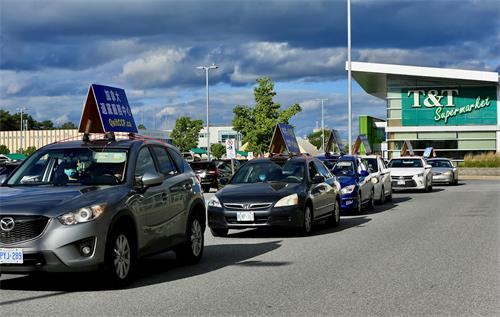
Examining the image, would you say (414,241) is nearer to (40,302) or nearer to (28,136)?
(40,302)

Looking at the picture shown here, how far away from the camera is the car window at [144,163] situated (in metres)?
9.41

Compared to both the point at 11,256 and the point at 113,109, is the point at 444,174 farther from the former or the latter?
the point at 11,256

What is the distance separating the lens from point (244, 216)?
13836mm

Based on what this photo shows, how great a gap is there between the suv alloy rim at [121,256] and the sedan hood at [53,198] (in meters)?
0.49

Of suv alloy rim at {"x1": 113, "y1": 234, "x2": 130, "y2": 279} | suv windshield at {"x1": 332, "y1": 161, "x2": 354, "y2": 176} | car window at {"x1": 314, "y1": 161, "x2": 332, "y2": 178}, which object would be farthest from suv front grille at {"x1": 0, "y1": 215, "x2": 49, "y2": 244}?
suv windshield at {"x1": 332, "y1": 161, "x2": 354, "y2": 176}

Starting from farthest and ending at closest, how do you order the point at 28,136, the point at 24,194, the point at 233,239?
the point at 28,136
the point at 233,239
the point at 24,194

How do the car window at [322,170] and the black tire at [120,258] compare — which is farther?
the car window at [322,170]

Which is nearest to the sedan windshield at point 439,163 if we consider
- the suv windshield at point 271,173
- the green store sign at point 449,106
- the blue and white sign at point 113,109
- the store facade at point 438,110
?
the blue and white sign at point 113,109

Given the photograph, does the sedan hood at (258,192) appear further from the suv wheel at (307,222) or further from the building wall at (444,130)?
the building wall at (444,130)

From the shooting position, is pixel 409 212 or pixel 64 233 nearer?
pixel 64 233

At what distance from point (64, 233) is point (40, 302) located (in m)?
0.73

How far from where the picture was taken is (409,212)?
20.8 m

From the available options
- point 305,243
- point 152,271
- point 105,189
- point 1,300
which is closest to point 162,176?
point 105,189

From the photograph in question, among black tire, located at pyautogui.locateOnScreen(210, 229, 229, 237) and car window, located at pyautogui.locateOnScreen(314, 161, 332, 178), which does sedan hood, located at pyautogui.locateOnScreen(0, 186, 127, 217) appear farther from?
car window, located at pyautogui.locateOnScreen(314, 161, 332, 178)
